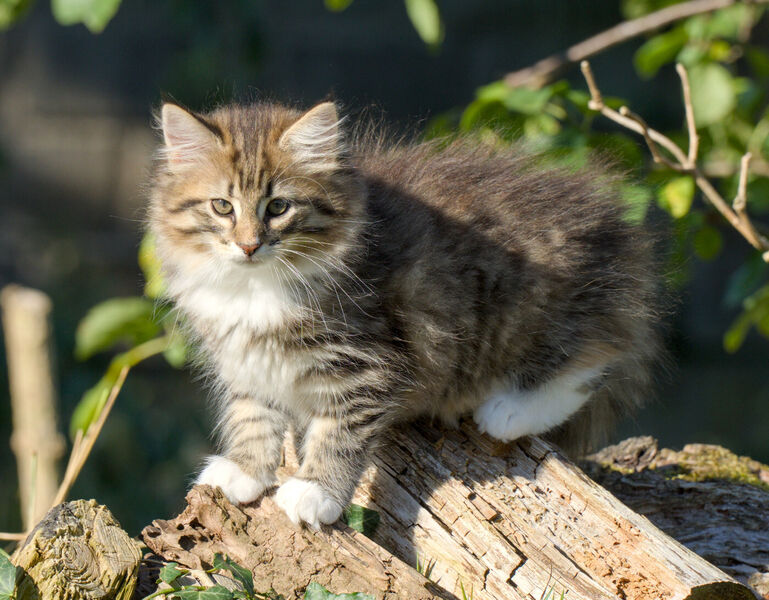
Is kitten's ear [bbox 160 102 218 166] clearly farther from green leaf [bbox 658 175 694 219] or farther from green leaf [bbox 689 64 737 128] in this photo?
green leaf [bbox 689 64 737 128]

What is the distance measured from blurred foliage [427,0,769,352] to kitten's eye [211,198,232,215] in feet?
2.89

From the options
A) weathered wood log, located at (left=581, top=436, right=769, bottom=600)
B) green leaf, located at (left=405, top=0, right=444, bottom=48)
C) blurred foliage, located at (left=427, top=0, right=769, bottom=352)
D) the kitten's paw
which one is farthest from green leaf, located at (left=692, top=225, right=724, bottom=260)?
the kitten's paw

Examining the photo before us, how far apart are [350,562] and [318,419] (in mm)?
488

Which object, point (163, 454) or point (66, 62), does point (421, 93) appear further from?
point (163, 454)

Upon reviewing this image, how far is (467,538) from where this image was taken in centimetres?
241

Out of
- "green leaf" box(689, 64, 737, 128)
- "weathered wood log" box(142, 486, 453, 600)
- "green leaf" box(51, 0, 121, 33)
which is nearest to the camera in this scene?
"weathered wood log" box(142, 486, 453, 600)

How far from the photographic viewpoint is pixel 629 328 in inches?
112

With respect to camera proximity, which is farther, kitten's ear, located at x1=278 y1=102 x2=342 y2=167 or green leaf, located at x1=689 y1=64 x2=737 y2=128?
green leaf, located at x1=689 y1=64 x2=737 y2=128

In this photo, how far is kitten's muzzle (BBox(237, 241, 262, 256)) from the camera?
7.68 ft

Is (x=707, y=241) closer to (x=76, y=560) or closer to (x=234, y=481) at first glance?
(x=234, y=481)

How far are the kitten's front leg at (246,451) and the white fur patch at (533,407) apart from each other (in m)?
0.60

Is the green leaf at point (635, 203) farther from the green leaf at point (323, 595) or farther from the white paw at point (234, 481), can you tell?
the green leaf at point (323, 595)

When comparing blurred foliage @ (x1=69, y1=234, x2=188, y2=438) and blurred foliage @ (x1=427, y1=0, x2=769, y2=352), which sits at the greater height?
blurred foliage @ (x1=427, y1=0, x2=769, y2=352)

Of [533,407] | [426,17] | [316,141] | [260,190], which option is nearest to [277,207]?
[260,190]
